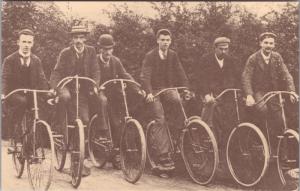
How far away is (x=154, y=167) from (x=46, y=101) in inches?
44.5

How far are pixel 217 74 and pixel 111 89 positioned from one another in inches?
39.1

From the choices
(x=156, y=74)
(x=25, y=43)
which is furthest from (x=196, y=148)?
(x=25, y=43)

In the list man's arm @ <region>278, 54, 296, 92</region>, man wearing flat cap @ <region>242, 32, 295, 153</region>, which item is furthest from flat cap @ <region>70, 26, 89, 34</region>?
man's arm @ <region>278, 54, 296, 92</region>

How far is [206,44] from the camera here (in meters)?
4.54

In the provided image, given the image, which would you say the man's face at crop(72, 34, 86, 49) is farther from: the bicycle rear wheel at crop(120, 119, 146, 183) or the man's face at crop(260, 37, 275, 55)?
the man's face at crop(260, 37, 275, 55)

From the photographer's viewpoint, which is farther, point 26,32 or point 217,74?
point 217,74

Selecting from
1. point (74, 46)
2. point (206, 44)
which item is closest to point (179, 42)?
point (206, 44)

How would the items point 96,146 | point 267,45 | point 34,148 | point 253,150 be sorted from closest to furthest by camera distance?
1. point 34,148
2. point 253,150
3. point 267,45
4. point 96,146

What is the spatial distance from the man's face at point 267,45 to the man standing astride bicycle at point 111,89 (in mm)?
1205

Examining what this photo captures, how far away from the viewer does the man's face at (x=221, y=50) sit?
440 centimetres

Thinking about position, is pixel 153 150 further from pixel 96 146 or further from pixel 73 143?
pixel 73 143

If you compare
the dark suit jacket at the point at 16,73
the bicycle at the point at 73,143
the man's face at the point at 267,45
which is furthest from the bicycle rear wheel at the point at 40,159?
the man's face at the point at 267,45

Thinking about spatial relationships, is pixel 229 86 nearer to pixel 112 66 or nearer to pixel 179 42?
pixel 179 42

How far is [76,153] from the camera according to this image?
4.01 m
